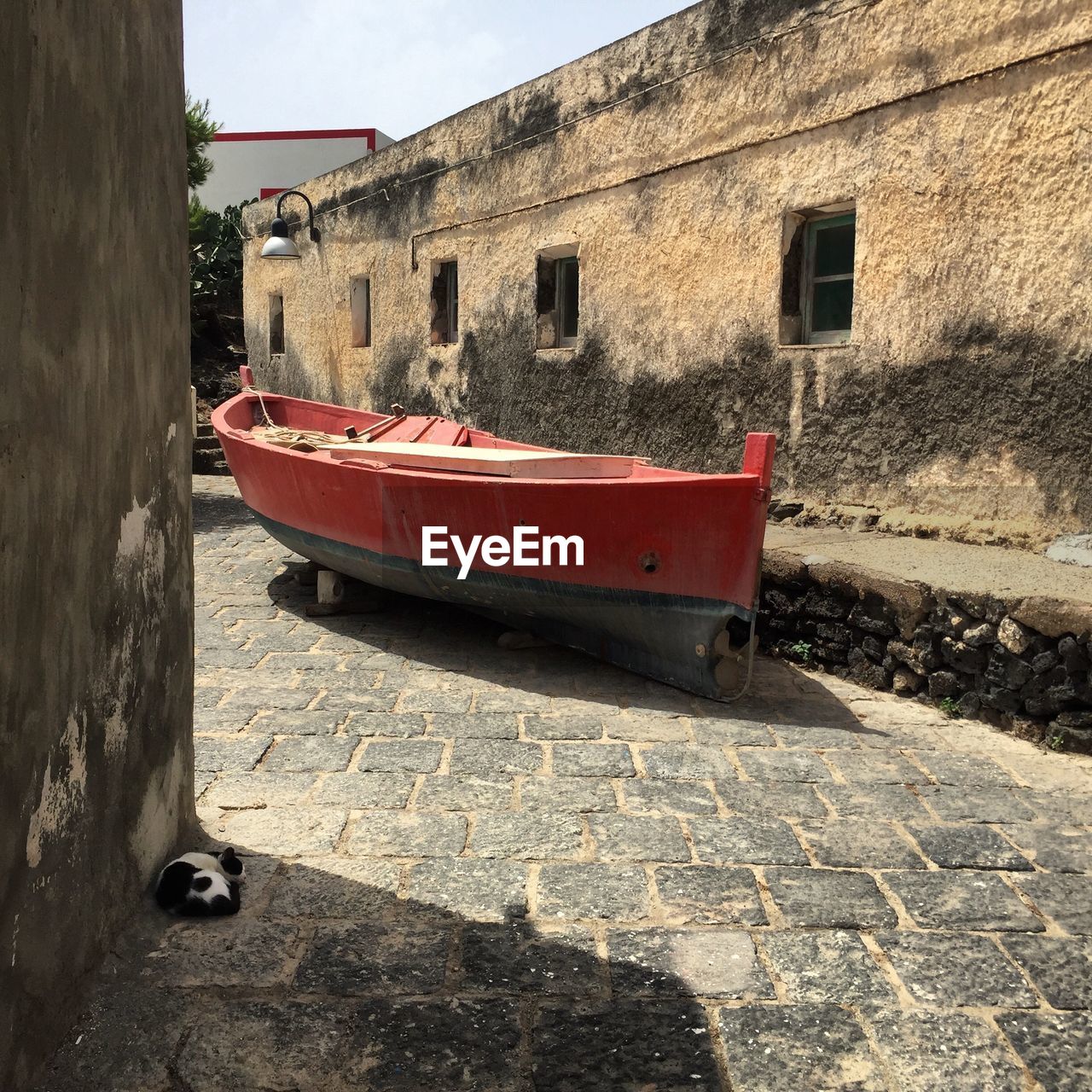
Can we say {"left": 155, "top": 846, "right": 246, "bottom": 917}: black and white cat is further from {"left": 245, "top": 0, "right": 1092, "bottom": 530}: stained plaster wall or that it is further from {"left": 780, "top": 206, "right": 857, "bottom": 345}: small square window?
{"left": 780, "top": 206, "right": 857, "bottom": 345}: small square window

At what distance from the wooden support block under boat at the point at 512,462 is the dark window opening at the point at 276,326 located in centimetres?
1037

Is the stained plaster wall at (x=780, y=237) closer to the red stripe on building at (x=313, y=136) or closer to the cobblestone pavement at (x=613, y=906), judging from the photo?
the cobblestone pavement at (x=613, y=906)

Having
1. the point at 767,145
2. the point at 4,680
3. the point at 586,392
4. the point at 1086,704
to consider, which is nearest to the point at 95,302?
the point at 4,680

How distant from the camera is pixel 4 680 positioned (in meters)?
2.00

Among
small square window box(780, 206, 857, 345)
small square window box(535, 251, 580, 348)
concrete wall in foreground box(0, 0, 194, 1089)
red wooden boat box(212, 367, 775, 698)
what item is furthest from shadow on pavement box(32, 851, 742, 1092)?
small square window box(535, 251, 580, 348)

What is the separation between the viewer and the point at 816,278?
23.3 ft

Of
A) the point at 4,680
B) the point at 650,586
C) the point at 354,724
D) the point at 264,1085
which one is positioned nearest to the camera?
the point at 4,680

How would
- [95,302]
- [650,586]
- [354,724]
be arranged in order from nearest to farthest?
1. [95,302]
2. [354,724]
3. [650,586]

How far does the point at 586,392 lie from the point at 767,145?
2.65 meters

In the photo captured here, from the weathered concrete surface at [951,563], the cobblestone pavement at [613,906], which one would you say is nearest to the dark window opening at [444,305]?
the weathered concrete surface at [951,563]

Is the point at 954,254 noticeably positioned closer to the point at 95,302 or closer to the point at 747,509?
the point at 747,509

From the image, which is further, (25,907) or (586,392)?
(586,392)

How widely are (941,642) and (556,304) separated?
5966 mm

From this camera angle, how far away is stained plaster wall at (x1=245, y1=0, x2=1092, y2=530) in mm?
5508
